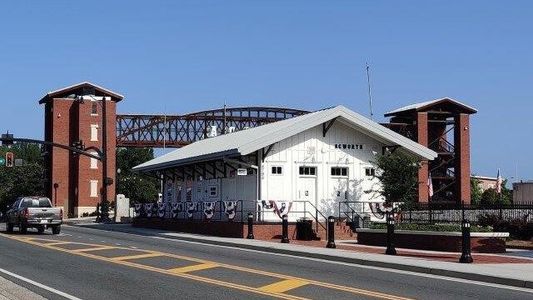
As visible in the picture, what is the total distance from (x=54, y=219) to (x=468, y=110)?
185 feet

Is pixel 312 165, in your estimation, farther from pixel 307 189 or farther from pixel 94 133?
pixel 94 133

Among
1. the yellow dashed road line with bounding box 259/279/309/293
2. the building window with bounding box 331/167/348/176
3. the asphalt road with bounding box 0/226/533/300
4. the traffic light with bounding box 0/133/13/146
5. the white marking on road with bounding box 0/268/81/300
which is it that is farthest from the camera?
the traffic light with bounding box 0/133/13/146

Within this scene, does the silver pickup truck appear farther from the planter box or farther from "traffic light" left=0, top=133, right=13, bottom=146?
the planter box

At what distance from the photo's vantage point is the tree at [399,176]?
3262 cm

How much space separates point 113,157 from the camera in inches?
3440

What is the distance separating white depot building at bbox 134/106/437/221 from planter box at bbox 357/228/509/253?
21.5 ft

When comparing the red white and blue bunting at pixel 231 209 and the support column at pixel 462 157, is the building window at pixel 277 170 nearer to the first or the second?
the red white and blue bunting at pixel 231 209

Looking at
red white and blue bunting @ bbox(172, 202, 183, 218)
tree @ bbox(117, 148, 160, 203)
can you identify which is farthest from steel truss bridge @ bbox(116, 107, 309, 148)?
red white and blue bunting @ bbox(172, 202, 183, 218)

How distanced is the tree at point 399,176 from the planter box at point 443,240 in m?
5.31

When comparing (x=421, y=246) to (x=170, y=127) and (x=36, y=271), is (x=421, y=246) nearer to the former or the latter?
(x=36, y=271)

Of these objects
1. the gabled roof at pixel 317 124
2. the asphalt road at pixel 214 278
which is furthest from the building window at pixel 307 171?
the asphalt road at pixel 214 278

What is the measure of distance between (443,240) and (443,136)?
6345cm

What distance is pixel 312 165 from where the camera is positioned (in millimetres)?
35469

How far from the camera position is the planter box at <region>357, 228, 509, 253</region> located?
24.6 m
